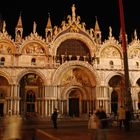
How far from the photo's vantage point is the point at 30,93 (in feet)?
138

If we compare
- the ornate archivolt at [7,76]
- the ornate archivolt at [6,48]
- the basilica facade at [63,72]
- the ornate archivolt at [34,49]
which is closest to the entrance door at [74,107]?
the basilica facade at [63,72]

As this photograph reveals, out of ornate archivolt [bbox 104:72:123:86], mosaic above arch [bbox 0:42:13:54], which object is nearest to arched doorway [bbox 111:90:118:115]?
ornate archivolt [bbox 104:72:123:86]

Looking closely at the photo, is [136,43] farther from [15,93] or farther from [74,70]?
[15,93]

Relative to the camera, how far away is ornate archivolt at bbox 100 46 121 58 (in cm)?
4453

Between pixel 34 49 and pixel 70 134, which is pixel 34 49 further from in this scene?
pixel 70 134

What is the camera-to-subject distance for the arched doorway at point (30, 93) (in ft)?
135

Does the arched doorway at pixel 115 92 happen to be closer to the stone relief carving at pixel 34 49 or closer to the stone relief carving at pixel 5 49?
the stone relief carving at pixel 34 49

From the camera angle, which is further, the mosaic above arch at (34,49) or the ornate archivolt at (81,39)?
the ornate archivolt at (81,39)

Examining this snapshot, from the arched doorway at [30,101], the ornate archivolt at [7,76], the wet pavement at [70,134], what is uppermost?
the ornate archivolt at [7,76]

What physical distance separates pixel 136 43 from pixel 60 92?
53.4ft

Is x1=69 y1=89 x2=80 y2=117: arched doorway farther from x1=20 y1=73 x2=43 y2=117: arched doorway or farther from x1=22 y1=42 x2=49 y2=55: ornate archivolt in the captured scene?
x1=22 y1=42 x2=49 y2=55: ornate archivolt

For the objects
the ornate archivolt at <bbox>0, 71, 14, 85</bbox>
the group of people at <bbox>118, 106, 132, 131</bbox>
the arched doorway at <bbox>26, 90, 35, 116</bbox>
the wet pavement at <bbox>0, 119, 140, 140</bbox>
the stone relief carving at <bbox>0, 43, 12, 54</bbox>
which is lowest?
the wet pavement at <bbox>0, 119, 140, 140</bbox>

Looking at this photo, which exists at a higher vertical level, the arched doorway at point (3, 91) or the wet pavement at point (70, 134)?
the arched doorway at point (3, 91)

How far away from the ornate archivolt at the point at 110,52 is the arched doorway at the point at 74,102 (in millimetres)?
7995
